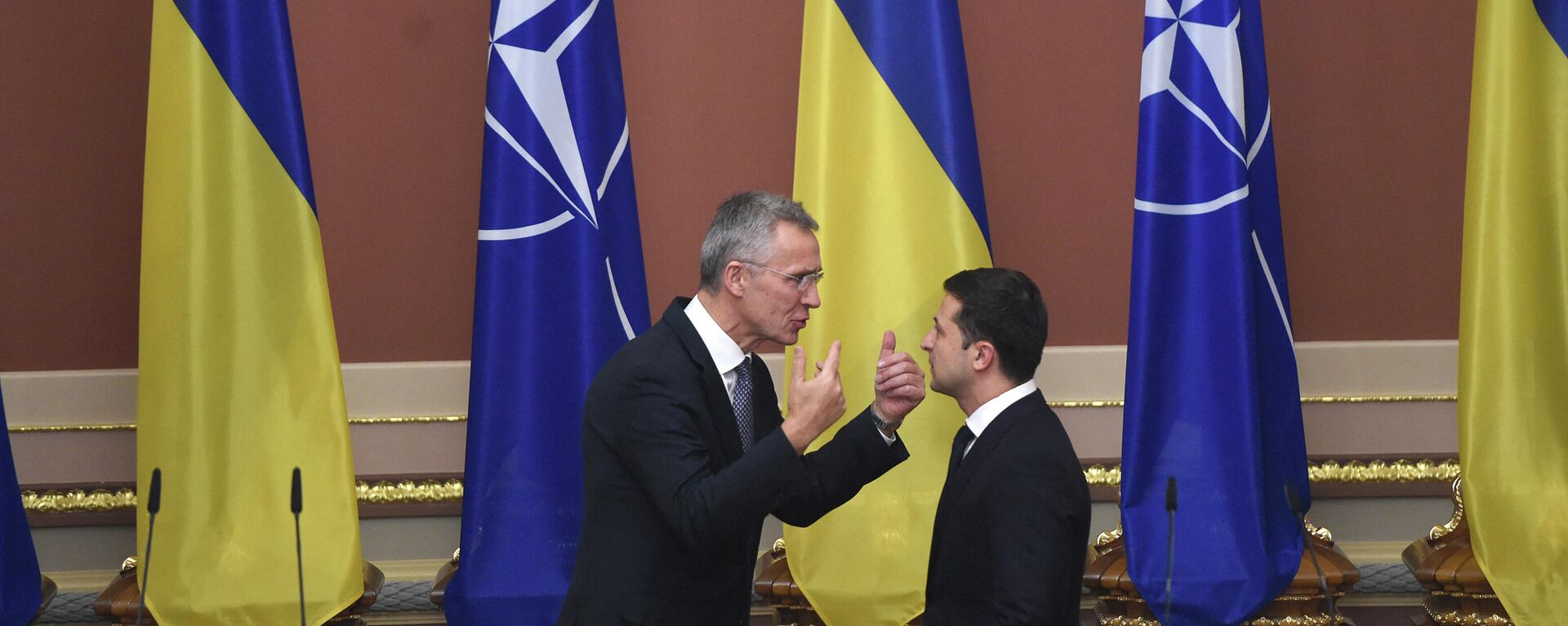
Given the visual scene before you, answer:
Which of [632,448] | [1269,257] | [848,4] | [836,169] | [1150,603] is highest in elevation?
Answer: [848,4]

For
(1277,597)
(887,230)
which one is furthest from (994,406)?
(1277,597)

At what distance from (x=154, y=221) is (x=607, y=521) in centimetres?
169

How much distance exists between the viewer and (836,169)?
3168 mm

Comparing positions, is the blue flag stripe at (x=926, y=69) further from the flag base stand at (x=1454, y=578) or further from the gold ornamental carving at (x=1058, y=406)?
the flag base stand at (x=1454, y=578)

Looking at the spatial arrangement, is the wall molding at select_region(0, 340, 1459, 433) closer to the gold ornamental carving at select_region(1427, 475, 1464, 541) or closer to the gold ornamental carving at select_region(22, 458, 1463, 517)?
the gold ornamental carving at select_region(22, 458, 1463, 517)

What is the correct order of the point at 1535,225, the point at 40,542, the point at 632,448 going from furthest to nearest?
the point at 40,542 → the point at 1535,225 → the point at 632,448

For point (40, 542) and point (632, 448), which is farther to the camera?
point (40, 542)

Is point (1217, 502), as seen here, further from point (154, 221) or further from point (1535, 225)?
point (154, 221)

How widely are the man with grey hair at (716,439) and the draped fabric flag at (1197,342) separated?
3.61 ft

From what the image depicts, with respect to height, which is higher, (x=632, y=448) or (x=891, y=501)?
(x=632, y=448)

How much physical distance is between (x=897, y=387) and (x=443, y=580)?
167 cm

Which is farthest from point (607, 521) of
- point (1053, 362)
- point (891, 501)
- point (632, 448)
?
point (1053, 362)

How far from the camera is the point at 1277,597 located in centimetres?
321

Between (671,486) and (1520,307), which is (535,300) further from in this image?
(1520,307)
